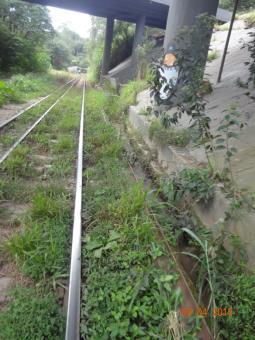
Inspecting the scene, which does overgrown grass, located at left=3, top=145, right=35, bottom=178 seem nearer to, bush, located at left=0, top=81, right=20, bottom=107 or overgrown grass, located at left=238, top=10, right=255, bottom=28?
bush, located at left=0, top=81, right=20, bottom=107

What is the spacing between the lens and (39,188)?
154 inches

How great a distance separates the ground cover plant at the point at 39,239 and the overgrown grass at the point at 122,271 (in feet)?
0.73

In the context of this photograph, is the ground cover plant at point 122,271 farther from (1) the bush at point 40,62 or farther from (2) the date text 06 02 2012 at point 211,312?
(1) the bush at point 40,62

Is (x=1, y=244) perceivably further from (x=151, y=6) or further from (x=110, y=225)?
(x=151, y=6)

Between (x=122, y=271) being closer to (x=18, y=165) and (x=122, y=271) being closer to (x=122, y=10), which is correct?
(x=18, y=165)

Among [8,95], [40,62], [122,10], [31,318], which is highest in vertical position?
[122,10]

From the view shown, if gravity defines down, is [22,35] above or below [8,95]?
above

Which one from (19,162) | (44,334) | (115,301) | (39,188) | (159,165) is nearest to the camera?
(44,334)

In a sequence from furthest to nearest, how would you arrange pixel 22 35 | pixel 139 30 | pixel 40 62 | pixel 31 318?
pixel 40 62 < pixel 22 35 < pixel 139 30 < pixel 31 318

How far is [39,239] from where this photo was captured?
2871 mm

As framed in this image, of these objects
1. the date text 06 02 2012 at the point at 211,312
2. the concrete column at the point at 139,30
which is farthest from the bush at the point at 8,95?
the concrete column at the point at 139,30

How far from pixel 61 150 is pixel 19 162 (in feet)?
4.05

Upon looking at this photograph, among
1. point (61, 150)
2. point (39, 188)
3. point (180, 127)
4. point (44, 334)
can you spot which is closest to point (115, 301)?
point (44, 334)

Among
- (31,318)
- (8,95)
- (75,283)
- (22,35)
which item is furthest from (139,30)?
(31,318)
